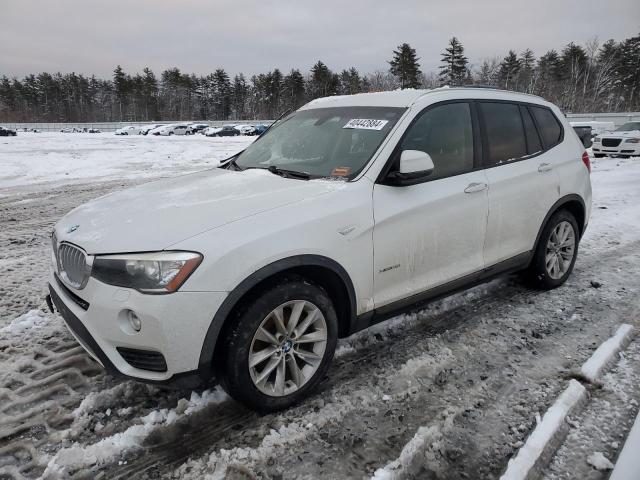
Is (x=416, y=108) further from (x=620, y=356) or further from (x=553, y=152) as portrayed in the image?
(x=620, y=356)

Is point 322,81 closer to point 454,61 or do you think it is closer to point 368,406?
point 454,61

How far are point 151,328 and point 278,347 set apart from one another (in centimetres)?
73

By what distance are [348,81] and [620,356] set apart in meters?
87.1

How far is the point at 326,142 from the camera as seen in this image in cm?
349

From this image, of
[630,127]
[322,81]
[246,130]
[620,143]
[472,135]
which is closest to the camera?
[472,135]

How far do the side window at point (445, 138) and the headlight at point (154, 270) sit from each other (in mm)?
1725

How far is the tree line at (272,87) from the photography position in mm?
63469

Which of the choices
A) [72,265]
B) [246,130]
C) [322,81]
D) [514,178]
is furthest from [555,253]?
[322,81]

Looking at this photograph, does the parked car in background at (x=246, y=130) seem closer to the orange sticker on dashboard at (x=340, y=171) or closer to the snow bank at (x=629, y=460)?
the orange sticker on dashboard at (x=340, y=171)

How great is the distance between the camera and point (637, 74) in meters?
60.5

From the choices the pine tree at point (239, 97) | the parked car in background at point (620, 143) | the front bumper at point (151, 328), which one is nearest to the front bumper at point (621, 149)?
the parked car in background at point (620, 143)

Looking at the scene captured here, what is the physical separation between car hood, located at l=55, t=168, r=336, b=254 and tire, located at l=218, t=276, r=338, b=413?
0.51m

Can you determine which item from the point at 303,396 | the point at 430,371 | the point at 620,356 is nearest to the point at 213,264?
the point at 303,396

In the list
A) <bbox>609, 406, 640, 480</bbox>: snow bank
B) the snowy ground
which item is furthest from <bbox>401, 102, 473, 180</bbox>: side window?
<bbox>609, 406, 640, 480</bbox>: snow bank
